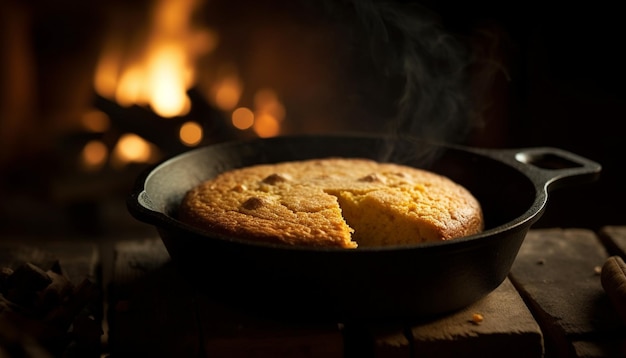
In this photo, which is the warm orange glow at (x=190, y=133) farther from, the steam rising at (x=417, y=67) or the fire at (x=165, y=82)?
the steam rising at (x=417, y=67)

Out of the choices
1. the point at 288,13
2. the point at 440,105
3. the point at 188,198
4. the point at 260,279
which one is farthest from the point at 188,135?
the point at 260,279

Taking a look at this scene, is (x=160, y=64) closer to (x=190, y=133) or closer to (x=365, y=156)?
(x=190, y=133)

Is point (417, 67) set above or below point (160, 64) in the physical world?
above

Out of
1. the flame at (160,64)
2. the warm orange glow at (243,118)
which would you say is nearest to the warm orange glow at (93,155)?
the flame at (160,64)

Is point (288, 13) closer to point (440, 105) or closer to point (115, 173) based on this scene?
point (440, 105)

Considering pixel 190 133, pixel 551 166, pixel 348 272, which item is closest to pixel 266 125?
pixel 190 133

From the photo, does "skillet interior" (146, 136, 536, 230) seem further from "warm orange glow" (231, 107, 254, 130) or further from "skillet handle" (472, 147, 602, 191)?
"warm orange glow" (231, 107, 254, 130)
